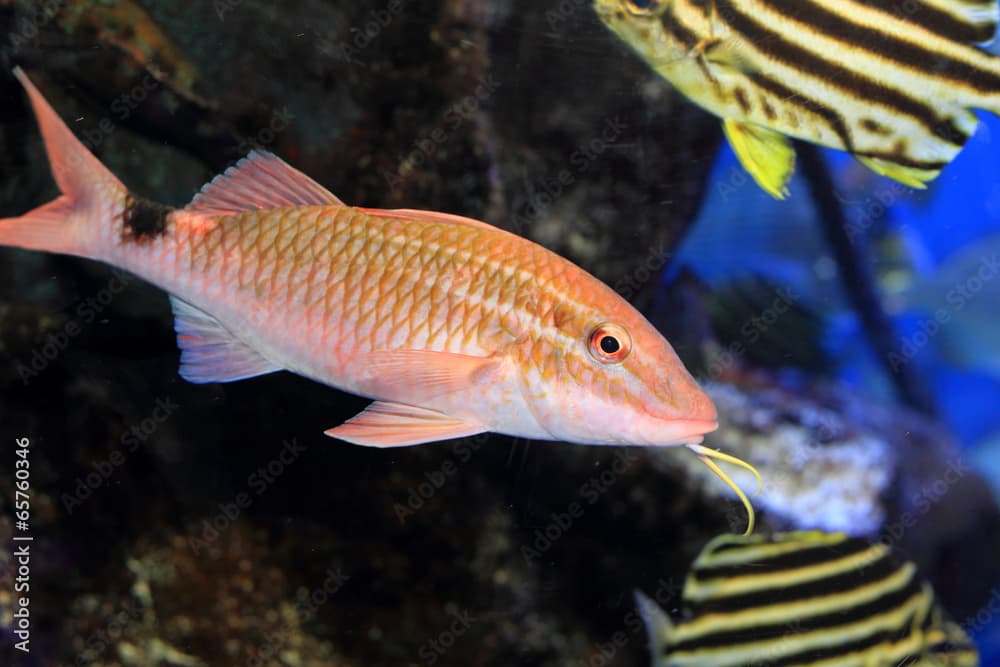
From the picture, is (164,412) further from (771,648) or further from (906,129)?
(906,129)

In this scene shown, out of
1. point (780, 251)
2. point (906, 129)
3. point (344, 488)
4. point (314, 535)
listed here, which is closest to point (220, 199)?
point (344, 488)

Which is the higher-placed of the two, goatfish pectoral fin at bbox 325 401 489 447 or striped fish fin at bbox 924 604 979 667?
goatfish pectoral fin at bbox 325 401 489 447

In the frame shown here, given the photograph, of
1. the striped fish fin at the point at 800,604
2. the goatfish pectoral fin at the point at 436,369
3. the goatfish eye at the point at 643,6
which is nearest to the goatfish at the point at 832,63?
the goatfish eye at the point at 643,6

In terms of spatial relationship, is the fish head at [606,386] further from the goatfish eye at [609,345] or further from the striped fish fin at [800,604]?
the striped fish fin at [800,604]

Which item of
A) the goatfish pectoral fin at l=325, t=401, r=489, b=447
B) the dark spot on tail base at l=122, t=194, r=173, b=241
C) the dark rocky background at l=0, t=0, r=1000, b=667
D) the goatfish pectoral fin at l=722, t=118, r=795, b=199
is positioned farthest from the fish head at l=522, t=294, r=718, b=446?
the dark spot on tail base at l=122, t=194, r=173, b=241

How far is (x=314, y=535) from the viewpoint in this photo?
147cm

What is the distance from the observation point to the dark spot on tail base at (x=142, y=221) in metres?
1.09

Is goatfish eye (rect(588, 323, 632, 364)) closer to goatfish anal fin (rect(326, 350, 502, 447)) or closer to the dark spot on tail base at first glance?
goatfish anal fin (rect(326, 350, 502, 447))

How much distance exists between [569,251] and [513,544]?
0.72 meters

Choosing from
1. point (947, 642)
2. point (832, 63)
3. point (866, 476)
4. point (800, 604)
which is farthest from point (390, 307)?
point (947, 642)

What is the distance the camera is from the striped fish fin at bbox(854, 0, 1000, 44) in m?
1.25

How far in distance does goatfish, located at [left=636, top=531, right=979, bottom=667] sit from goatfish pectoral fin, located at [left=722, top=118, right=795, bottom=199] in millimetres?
892

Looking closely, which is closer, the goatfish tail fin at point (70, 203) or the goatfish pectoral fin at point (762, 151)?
the goatfish tail fin at point (70, 203)

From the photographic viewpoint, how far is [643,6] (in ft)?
4.07
